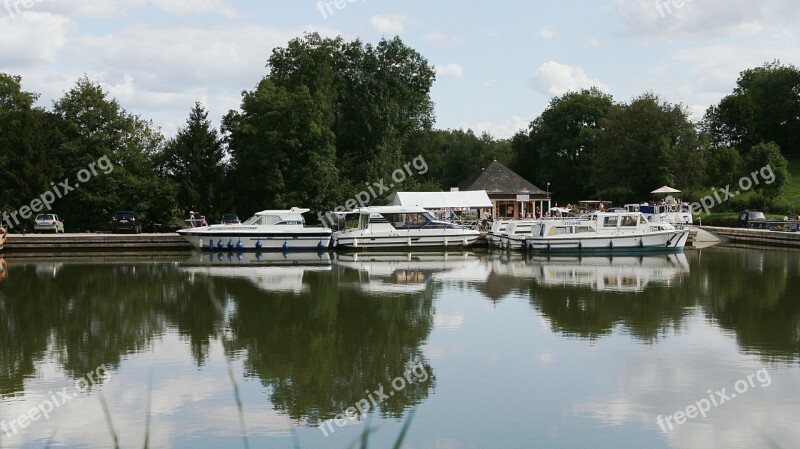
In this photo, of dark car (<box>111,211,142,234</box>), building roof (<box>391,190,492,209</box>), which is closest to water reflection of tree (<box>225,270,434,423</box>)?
dark car (<box>111,211,142,234</box>)

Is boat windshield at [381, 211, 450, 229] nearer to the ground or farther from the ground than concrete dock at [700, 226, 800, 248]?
farther from the ground

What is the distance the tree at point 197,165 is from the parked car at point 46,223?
6051mm

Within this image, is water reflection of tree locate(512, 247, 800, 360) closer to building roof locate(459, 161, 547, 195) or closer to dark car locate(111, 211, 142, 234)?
dark car locate(111, 211, 142, 234)

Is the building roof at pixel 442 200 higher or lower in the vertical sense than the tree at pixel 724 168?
lower

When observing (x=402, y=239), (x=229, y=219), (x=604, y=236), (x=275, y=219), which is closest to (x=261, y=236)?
(x=275, y=219)

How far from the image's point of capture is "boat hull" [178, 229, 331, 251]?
120ft

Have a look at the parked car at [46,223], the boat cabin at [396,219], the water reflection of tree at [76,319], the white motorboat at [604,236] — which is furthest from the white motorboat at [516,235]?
the parked car at [46,223]

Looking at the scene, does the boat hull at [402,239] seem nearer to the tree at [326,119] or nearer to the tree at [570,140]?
the tree at [326,119]

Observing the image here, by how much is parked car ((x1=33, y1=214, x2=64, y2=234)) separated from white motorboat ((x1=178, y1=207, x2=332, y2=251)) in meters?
8.37

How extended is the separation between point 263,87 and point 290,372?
35.2 m

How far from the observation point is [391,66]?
167 feet

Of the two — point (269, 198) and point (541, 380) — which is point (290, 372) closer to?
point (541, 380)

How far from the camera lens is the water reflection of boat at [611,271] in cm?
2458

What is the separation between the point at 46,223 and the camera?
134ft
